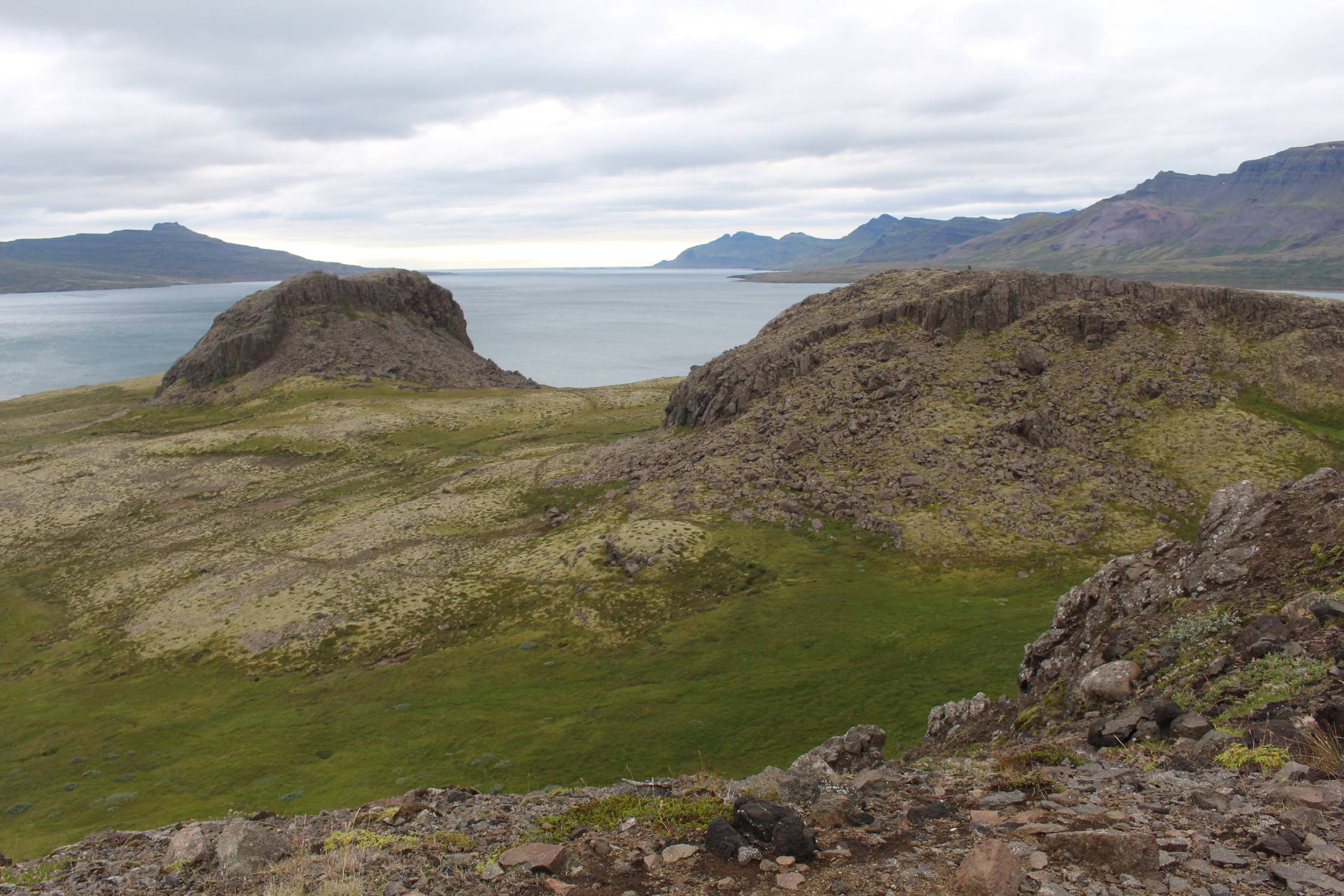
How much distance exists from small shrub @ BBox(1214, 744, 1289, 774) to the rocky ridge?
40 mm

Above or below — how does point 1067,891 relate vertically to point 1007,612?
above

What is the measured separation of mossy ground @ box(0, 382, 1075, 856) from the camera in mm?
37031

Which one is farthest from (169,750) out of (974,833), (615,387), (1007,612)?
(615,387)

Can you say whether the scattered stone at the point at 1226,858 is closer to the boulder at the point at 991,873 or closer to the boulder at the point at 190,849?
the boulder at the point at 991,873

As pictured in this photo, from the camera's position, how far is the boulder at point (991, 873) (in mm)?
10055

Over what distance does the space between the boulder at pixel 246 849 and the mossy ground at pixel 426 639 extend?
21.1 meters

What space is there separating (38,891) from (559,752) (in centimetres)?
2525

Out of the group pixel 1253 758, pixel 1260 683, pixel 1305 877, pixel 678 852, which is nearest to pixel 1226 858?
pixel 1305 877

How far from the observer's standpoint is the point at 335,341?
144000 millimetres

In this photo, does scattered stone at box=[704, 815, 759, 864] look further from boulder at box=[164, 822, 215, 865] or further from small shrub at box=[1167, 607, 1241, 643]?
small shrub at box=[1167, 607, 1241, 643]

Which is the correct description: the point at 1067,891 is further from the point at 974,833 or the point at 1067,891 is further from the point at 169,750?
the point at 169,750

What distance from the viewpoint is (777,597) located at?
2087 inches

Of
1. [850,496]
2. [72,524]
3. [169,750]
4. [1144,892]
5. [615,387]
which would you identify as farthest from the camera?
[615,387]

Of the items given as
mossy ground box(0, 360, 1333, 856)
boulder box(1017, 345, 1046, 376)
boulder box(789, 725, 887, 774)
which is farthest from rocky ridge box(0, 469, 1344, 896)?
boulder box(1017, 345, 1046, 376)
